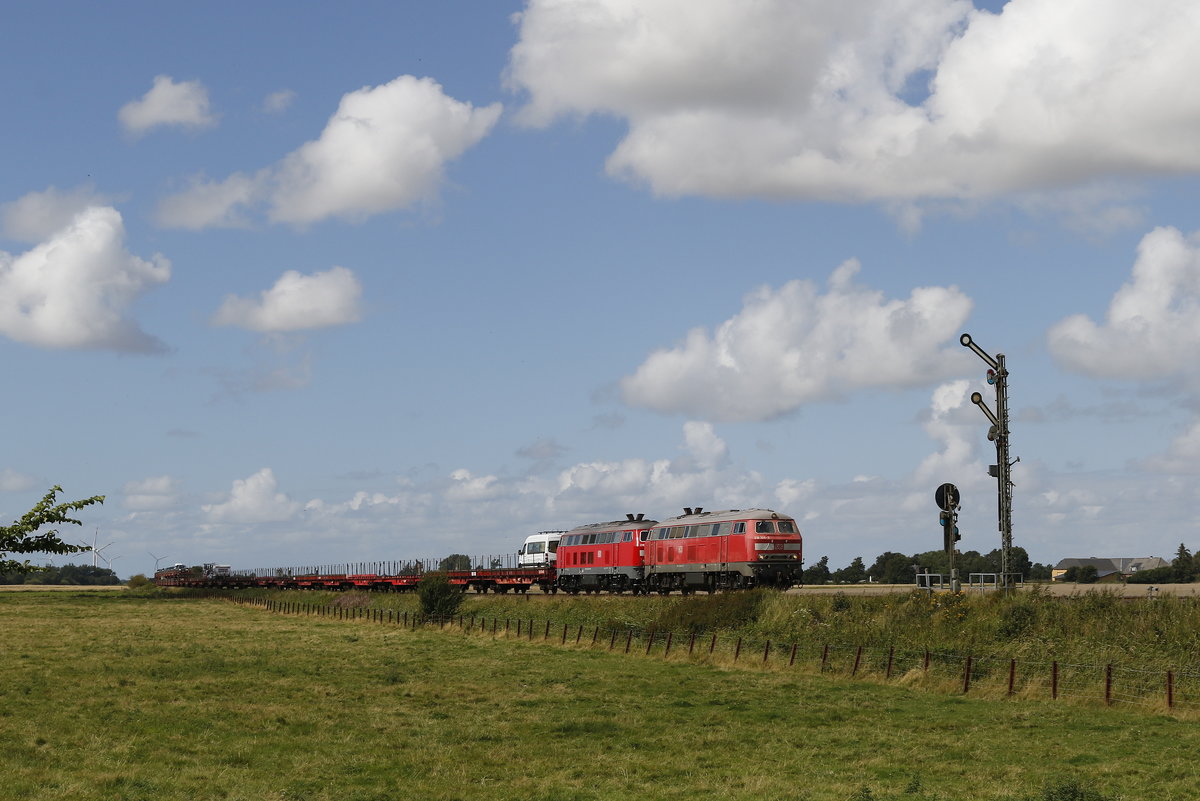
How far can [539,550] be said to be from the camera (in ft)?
320

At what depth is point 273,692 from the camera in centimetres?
3581

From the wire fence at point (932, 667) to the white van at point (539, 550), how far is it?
40.2 m

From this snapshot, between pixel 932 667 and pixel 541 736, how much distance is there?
13.7 meters

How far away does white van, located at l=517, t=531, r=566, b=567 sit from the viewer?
313 feet

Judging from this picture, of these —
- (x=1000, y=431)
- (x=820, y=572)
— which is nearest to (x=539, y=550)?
(x=820, y=572)

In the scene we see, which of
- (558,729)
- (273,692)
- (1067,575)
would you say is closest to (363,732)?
(558,729)

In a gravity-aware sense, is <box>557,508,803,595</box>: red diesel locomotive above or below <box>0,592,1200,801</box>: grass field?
above

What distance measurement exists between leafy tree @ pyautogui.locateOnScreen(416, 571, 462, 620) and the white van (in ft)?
96.8

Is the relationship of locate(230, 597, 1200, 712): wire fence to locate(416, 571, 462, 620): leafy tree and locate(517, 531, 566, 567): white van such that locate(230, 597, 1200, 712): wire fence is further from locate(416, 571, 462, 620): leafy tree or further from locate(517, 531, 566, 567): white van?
locate(517, 531, 566, 567): white van

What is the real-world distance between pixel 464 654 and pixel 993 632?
1974 centimetres

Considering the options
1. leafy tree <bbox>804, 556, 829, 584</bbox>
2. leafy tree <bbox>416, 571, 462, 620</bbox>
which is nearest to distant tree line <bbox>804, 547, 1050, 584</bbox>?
leafy tree <bbox>804, 556, 829, 584</bbox>

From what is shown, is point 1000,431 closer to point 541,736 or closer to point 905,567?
point 541,736

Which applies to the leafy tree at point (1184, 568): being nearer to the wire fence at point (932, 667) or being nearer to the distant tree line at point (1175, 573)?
the distant tree line at point (1175, 573)

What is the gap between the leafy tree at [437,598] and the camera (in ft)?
205
